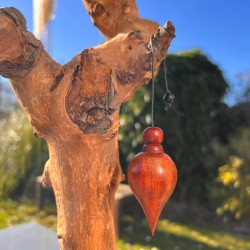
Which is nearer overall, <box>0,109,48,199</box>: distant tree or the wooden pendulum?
the wooden pendulum

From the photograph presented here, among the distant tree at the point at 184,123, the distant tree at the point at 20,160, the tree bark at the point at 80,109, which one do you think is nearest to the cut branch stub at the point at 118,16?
the tree bark at the point at 80,109

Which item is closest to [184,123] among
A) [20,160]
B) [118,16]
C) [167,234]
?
[167,234]

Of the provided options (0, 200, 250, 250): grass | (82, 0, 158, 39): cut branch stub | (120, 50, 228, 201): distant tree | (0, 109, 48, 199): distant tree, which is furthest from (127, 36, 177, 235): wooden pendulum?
(0, 109, 48, 199): distant tree

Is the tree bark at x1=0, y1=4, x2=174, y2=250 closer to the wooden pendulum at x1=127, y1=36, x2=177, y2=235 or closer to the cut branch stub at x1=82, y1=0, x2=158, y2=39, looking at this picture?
the wooden pendulum at x1=127, y1=36, x2=177, y2=235

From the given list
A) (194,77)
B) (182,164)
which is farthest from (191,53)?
(182,164)

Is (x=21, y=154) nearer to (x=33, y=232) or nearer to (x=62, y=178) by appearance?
(x=33, y=232)

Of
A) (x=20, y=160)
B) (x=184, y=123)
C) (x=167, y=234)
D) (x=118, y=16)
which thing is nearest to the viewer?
(x=118, y=16)

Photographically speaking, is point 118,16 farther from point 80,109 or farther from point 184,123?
point 184,123
